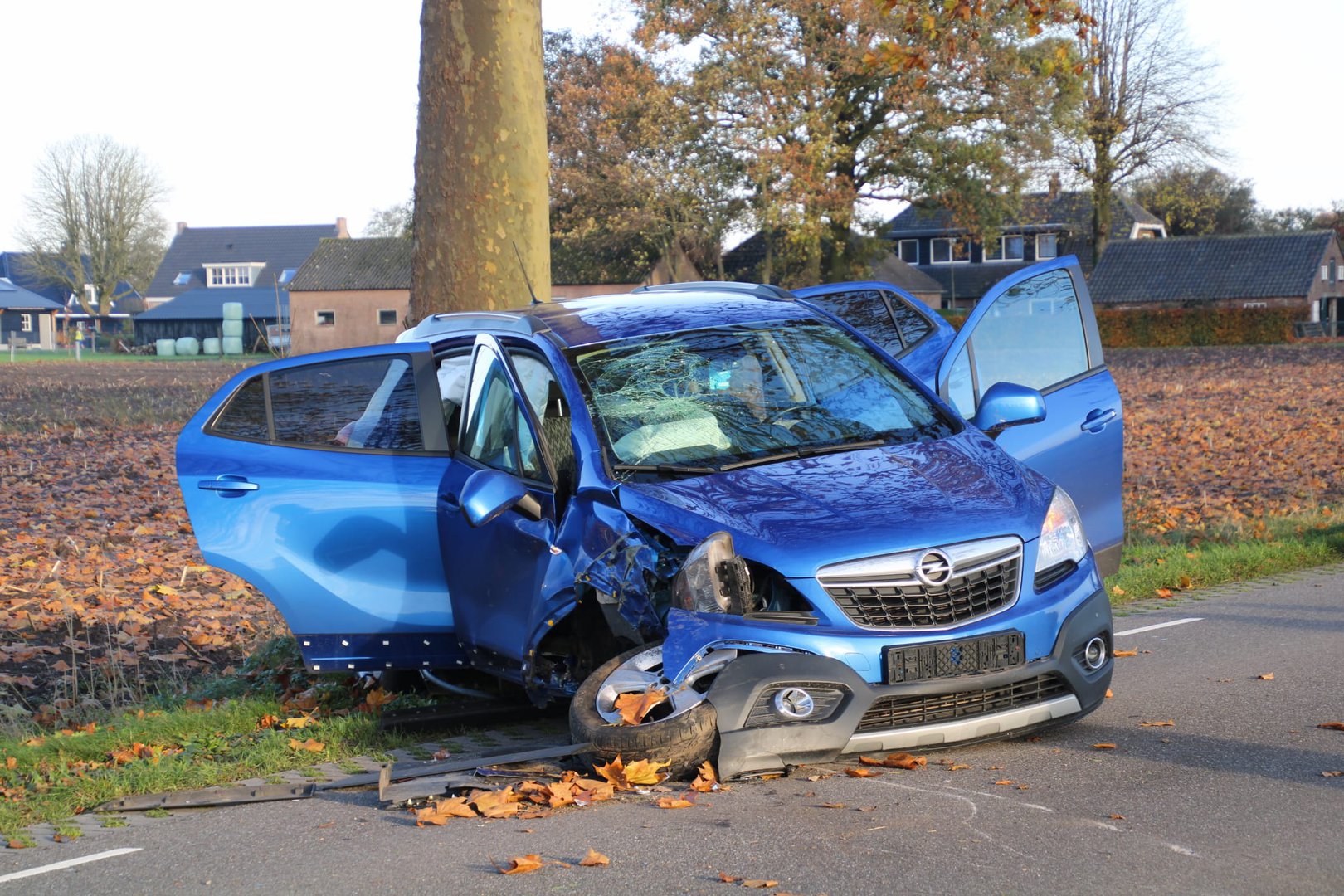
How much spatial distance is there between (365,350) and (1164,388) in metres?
25.5

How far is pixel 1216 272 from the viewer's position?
2995 inches

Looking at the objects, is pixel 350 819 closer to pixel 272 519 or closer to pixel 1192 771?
pixel 272 519

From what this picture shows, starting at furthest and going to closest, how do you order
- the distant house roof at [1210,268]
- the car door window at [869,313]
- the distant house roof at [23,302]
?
the distant house roof at [23,302] < the distant house roof at [1210,268] < the car door window at [869,313]

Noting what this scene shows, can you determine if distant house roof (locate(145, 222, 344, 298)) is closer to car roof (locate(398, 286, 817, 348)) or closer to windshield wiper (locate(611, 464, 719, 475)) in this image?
car roof (locate(398, 286, 817, 348))

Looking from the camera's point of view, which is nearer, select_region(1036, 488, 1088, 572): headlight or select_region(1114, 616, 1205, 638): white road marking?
select_region(1036, 488, 1088, 572): headlight

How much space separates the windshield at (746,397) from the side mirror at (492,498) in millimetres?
429

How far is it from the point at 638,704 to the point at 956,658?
1.16m

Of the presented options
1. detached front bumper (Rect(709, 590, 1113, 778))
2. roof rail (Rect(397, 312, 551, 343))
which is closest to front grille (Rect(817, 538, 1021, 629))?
detached front bumper (Rect(709, 590, 1113, 778))

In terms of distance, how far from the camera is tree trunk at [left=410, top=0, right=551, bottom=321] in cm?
992

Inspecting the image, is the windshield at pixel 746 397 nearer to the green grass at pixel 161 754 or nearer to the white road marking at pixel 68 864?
the green grass at pixel 161 754

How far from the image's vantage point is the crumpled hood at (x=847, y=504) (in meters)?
5.18

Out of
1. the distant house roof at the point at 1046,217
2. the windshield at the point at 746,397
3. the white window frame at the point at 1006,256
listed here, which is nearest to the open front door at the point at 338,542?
the windshield at the point at 746,397

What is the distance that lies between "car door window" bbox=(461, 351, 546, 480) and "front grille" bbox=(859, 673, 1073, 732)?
6.41 feet

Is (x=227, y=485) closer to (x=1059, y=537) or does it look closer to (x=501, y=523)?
(x=501, y=523)
